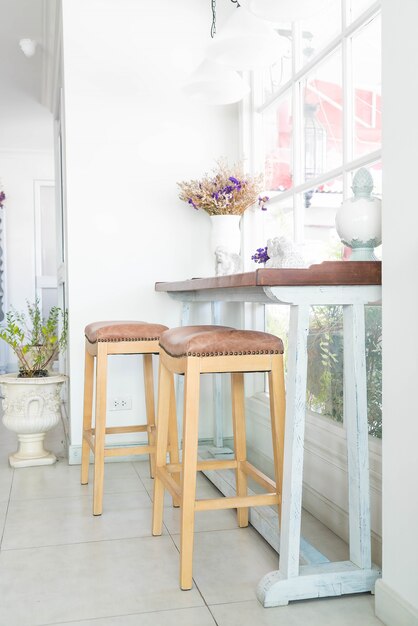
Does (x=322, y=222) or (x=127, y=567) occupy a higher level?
(x=322, y=222)

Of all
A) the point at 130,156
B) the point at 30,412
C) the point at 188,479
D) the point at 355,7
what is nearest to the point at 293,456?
the point at 188,479

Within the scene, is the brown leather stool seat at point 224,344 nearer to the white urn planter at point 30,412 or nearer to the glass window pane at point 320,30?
the glass window pane at point 320,30

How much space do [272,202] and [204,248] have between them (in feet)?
1.70

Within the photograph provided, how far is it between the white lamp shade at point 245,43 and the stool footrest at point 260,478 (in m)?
1.46

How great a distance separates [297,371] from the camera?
5.86ft

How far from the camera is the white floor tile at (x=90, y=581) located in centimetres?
176

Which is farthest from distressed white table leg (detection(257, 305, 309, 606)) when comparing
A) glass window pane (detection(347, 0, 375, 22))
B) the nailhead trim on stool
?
glass window pane (detection(347, 0, 375, 22))

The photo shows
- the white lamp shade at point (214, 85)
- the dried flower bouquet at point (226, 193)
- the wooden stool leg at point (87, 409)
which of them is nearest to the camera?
the white lamp shade at point (214, 85)

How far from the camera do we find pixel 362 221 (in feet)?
6.05

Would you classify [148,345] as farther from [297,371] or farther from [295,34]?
[295,34]

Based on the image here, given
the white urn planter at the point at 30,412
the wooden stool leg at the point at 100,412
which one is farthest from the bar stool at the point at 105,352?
the white urn planter at the point at 30,412

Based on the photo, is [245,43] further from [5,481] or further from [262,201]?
[5,481]

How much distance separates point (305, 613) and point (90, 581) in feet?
2.05

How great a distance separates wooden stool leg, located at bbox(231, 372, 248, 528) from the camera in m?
2.39
